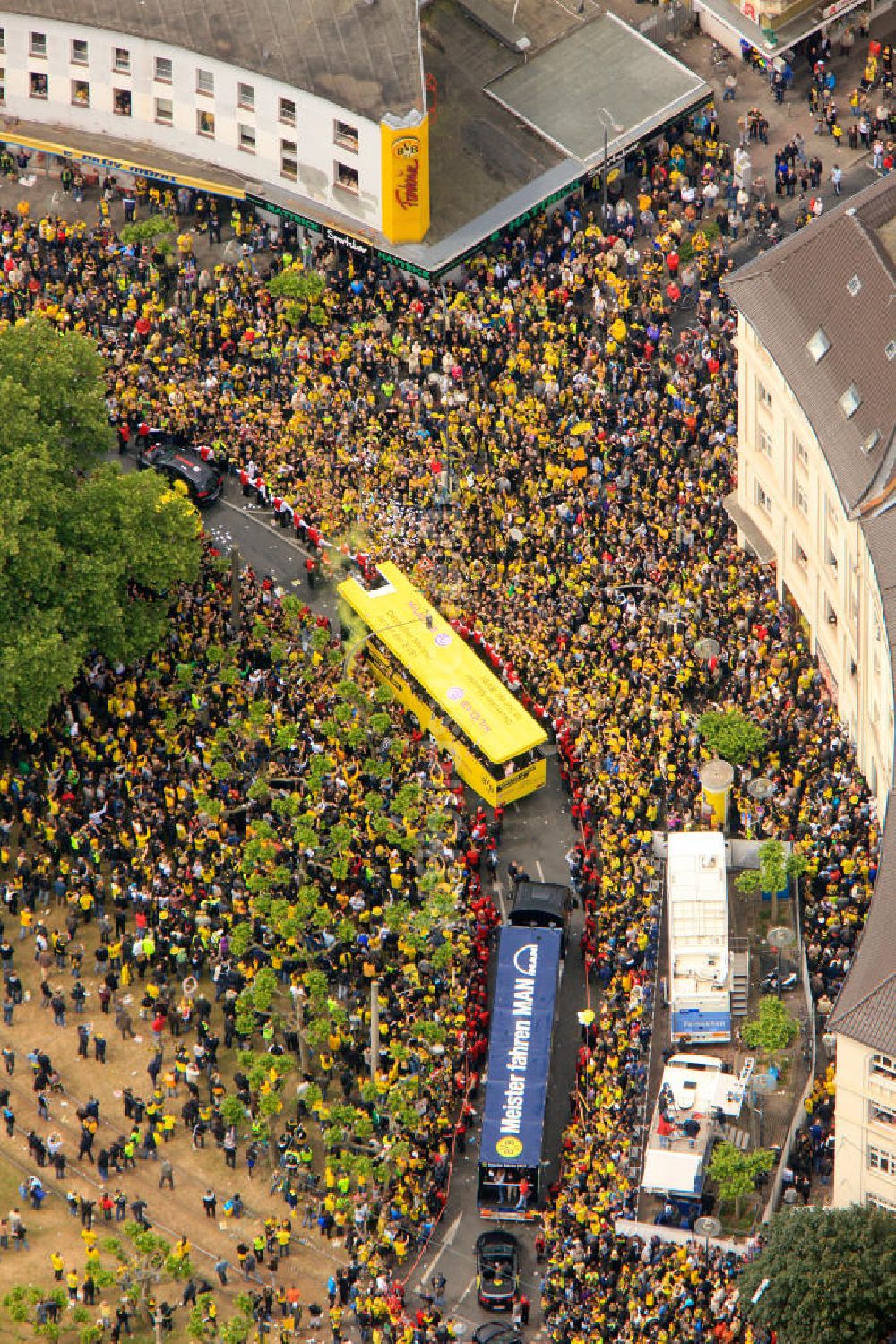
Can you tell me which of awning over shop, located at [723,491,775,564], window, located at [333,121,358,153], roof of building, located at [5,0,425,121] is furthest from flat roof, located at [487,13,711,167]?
awning over shop, located at [723,491,775,564]

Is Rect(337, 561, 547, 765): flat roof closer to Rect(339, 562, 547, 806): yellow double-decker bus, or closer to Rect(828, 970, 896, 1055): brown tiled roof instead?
Rect(339, 562, 547, 806): yellow double-decker bus

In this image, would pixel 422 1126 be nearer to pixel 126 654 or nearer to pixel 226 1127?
pixel 226 1127

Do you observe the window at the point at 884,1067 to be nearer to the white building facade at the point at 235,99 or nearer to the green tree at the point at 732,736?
the green tree at the point at 732,736

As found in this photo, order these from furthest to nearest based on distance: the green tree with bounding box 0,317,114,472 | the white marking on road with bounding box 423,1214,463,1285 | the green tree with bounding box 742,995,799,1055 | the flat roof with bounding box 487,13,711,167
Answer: the flat roof with bounding box 487,13,711,167
the green tree with bounding box 0,317,114,472
the green tree with bounding box 742,995,799,1055
the white marking on road with bounding box 423,1214,463,1285

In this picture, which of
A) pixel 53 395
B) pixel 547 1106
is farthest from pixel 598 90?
pixel 547 1106

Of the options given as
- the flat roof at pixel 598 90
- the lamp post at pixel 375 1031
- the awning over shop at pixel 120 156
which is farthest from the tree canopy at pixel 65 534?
the flat roof at pixel 598 90

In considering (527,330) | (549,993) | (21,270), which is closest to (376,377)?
(527,330)
